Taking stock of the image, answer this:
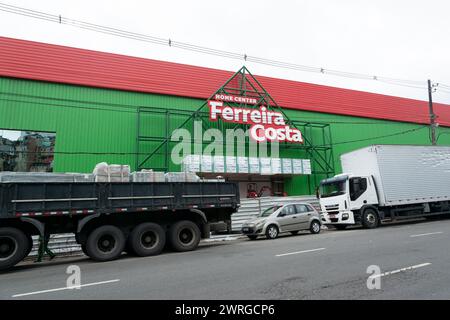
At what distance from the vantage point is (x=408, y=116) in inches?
1162

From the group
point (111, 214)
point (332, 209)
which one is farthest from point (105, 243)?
point (332, 209)

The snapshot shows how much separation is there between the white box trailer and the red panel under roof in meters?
7.74

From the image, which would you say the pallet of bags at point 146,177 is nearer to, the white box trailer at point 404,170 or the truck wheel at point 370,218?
the truck wheel at point 370,218

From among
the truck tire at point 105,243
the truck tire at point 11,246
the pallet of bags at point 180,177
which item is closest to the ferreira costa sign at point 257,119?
the pallet of bags at point 180,177

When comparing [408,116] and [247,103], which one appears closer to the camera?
[247,103]

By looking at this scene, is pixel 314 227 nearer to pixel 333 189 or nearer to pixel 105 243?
pixel 333 189

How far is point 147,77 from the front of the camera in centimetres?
1994

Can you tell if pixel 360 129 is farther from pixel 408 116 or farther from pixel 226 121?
pixel 226 121

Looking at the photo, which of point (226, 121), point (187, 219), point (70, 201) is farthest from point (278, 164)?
point (70, 201)

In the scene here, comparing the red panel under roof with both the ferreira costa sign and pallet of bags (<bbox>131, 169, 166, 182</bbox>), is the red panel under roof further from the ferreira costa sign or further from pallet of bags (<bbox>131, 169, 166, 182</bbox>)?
pallet of bags (<bbox>131, 169, 166, 182</bbox>)

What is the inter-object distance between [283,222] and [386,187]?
6.44 meters

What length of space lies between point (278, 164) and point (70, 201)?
47.2 feet

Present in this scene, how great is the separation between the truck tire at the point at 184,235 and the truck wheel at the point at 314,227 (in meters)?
6.57
